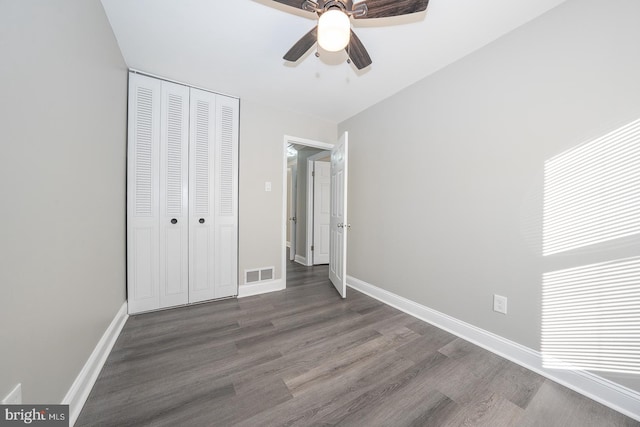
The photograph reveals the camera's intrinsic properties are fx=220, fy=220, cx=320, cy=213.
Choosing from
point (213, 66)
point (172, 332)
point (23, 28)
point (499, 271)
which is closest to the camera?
point (23, 28)

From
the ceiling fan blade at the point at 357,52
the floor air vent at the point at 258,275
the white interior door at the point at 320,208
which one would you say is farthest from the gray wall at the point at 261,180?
the ceiling fan blade at the point at 357,52

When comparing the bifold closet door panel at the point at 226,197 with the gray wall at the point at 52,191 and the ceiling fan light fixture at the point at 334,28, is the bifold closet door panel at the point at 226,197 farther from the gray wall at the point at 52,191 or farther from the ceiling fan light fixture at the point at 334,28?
the ceiling fan light fixture at the point at 334,28

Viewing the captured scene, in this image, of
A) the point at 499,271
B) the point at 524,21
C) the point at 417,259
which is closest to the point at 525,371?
the point at 499,271

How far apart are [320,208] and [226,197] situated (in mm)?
2163

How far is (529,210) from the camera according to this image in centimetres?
162

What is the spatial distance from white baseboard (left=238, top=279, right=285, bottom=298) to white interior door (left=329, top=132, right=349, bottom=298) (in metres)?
0.79

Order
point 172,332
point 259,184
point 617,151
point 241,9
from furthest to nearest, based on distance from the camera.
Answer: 1. point 259,184
2. point 172,332
3. point 241,9
4. point 617,151

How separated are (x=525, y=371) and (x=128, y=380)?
2700 millimetres

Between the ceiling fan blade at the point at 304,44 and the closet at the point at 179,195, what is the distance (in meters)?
1.44

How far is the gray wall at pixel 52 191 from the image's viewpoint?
2.60ft

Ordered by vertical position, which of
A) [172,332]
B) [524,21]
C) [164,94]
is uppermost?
[524,21]

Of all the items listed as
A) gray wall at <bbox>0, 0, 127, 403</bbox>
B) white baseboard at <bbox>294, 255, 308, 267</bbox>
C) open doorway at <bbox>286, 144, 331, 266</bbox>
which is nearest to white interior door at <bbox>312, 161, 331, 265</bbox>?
open doorway at <bbox>286, 144, 331, 266</bbox>

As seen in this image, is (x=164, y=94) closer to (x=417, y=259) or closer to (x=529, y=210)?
(x=417, y=259)

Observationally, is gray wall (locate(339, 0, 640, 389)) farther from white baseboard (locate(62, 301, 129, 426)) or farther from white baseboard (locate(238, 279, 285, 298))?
white baseboard (locate(62, 301, 129, 426))
